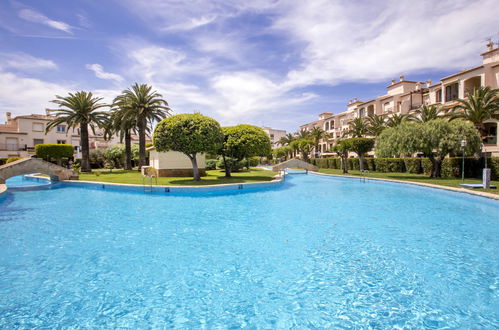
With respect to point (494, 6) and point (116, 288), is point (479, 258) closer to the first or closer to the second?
point (116, 288)

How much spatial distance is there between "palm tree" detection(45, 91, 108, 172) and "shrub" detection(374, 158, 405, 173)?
118 feet

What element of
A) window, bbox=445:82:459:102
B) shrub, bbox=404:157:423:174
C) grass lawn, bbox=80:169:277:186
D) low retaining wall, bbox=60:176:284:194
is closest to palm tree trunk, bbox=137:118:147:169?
grass lawn, bbox=80:169:277:186

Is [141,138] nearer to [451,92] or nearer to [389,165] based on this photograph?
[389,165]

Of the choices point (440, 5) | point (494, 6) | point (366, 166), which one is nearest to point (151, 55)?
point (440, 5)

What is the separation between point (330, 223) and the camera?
938 centimetres

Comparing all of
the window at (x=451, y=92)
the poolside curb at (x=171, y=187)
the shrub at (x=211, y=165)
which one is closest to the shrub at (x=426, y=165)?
the window at (x=451, y=92)

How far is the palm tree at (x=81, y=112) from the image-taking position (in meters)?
28.9

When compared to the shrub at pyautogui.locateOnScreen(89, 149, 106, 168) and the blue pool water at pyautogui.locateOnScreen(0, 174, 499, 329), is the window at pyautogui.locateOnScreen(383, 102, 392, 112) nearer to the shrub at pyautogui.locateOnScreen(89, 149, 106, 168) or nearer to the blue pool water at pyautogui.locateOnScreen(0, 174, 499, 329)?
the blue pool water at pyautogui.locateOnScreen(0, 174, 499, 329)

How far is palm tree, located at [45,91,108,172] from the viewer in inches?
1137

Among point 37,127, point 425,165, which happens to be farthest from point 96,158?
point 425,165

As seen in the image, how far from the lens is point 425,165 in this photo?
27.2 m

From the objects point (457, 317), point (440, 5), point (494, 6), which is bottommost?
point (457, 317)

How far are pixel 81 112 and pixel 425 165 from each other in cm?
4009

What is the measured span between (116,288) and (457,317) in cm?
600
